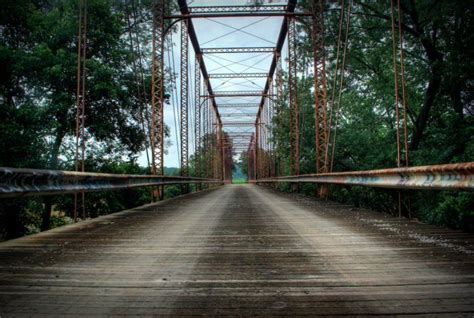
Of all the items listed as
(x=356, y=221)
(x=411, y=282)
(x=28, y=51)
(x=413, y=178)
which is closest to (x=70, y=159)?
(x=28, y=51)

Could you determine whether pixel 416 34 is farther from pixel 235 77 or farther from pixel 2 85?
pixel 235 77

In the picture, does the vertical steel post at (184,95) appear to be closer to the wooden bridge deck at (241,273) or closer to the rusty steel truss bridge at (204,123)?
the rusty steel truss bridge at (204,123)

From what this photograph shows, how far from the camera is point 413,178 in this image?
4.01 meters

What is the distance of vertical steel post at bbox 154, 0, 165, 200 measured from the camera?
47.3 ft

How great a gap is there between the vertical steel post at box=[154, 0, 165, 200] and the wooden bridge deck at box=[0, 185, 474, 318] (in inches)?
400

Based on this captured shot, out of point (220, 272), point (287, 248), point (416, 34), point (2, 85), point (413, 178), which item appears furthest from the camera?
point (2, 85)

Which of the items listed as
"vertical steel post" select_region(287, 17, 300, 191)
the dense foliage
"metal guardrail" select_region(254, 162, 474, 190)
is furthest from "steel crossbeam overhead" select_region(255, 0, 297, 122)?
"metal guardrail" select_region(254, 162, 474, 190)

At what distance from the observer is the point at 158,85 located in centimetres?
1488

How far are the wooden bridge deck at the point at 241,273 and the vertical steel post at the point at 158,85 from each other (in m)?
10.2

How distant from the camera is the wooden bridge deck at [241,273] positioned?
192cm

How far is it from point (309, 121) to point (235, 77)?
15.0 meters

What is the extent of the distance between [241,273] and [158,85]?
13.3 metres

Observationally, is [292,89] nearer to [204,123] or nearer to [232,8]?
[232,8]

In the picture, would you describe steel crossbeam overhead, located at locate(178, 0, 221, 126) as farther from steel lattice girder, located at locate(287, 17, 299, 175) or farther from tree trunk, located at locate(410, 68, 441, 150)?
tree trunk, located at locate(410, 68, 441, 150)
